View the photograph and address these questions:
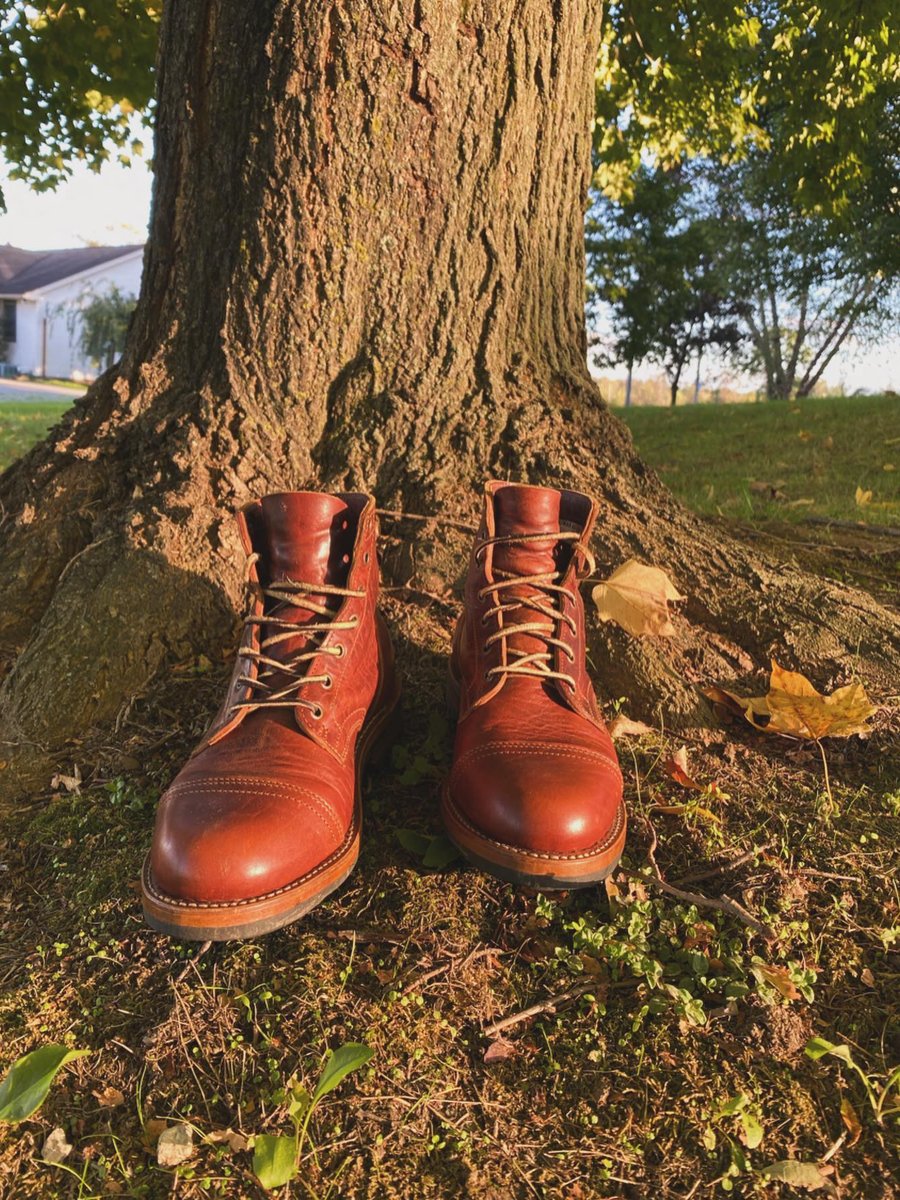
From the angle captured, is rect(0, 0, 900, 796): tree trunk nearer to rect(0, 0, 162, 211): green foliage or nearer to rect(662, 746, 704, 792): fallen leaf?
rect(662, 746, 704, 792): fallen leaf

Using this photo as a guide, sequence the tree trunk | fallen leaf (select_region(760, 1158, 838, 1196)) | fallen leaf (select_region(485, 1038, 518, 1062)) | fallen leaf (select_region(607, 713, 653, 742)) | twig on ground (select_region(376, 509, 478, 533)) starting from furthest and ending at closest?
1. twig on ground (select_region(376, 509, 478, 533))
2. the tree trunk
3. fallen leaf (select_region(607, 713, 653, 742))
4. fallen leaf (select_region(485, 1038, 518, 1062))
5. fallen leaf (select_region(760, 1158, 838, 1196))

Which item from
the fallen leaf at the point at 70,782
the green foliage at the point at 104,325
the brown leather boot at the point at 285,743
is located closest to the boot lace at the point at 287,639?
the brown leather boot at the point at 285,743

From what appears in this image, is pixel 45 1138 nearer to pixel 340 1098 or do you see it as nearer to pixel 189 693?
pixel 340 1098

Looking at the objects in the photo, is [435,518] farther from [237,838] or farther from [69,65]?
[69,65]

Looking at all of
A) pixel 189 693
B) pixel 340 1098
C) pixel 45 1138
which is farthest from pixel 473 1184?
pixel 189 693

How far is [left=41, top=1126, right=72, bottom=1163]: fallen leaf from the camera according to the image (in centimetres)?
130

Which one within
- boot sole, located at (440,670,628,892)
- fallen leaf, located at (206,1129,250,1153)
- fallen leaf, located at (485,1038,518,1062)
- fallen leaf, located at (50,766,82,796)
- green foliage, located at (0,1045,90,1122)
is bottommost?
fallen leaf, located at (206,1129,250,1153)

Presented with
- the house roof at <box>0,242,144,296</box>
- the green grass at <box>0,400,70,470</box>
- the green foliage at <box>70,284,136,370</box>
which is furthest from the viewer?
the house roof at <box>0,242,144,296</box>

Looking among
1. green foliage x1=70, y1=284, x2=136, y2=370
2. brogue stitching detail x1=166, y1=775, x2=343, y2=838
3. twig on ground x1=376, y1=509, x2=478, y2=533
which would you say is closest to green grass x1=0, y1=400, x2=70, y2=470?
twig on ground x1=376, y1=509, x2=478, y2=533

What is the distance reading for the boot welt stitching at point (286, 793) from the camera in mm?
1641

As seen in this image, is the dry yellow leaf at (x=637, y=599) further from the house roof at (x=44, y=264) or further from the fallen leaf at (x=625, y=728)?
the house roof at (x=44, y=264)

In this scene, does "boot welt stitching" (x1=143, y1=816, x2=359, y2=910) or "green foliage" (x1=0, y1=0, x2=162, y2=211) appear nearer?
"boot welt stitching" (x1=143, y1=816, x2=359, y2=910)

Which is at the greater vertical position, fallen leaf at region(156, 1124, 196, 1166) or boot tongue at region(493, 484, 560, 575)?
boot tongue at region(493, 484, 560, 575)

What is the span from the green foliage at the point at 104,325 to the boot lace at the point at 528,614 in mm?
40562
